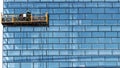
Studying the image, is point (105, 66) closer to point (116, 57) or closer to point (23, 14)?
point (116, 57)

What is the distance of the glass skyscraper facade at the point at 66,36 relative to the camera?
6284 inches

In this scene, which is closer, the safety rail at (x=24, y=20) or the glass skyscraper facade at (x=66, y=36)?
the safety rail at (x=24, y=20)

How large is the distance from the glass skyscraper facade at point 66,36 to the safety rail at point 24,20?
4687mm

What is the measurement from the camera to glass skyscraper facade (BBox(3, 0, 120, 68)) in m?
160

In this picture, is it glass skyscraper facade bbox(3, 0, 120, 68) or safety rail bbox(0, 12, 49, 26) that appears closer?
safety rail bbox(0, 12, 49, 26)

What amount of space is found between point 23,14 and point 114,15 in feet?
55.1

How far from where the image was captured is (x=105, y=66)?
523 feet

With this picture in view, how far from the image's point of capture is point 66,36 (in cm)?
16062

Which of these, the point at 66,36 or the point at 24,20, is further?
the point at 66,36

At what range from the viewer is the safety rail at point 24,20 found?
15312 centimetres

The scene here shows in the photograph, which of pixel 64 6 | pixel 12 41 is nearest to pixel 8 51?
pixel 12 41

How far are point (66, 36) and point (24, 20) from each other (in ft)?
34.6

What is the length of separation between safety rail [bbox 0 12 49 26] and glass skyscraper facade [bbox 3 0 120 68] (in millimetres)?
4687

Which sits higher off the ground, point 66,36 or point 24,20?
point 24,20
